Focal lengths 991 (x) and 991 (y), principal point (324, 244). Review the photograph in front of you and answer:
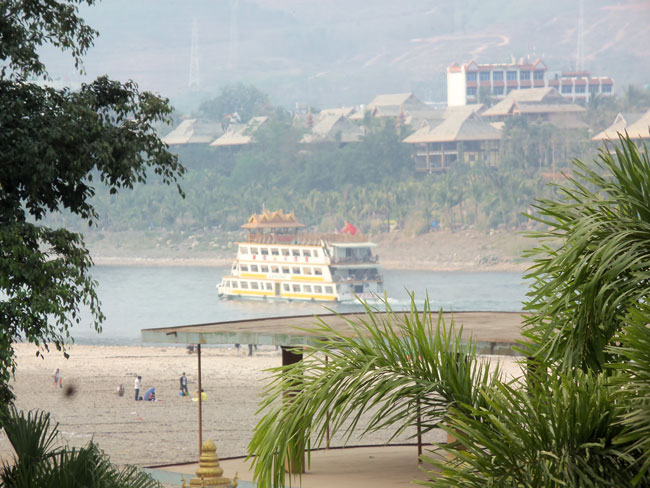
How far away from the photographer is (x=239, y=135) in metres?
134

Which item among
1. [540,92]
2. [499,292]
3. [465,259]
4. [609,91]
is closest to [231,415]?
[499,292]

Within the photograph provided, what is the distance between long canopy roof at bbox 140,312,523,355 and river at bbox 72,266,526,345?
50866mm

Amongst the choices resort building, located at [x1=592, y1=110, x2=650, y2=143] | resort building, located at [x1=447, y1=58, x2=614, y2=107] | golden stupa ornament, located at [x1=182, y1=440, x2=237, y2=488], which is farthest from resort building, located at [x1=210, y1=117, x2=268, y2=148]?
golden stupa ornament, located at [x1=182, y1=440, x2=237, y2=488]

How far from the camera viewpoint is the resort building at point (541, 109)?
4678 inches

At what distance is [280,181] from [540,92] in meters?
34.3

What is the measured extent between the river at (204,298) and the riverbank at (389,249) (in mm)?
1652

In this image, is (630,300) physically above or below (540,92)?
below

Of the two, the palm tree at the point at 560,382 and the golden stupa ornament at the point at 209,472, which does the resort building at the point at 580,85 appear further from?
the palm tree at the point at 560,382

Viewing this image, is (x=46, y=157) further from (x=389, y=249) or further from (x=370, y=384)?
(x=389, y=249)

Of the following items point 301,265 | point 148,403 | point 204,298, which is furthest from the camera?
point 204,298

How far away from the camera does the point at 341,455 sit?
13.9 metres

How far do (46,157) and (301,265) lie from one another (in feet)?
210

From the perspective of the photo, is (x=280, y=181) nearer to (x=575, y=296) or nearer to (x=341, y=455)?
(x=341, y=455)

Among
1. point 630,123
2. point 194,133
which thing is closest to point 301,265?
point 630,123
